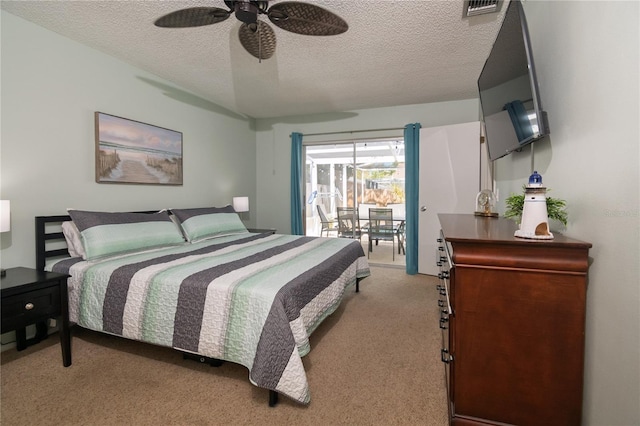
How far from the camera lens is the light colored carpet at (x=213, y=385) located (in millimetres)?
1530

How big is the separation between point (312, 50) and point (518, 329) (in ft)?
8.82

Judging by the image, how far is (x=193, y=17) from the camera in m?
1.81

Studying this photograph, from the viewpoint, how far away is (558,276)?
1.14m

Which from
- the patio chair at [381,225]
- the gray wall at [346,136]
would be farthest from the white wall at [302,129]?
the patio chair at [381,225]

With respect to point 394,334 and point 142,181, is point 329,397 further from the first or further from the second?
point 142,181

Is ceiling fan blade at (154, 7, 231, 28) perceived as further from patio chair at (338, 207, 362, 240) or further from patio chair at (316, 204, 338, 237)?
patio chair at (316, 204, 338, 237)

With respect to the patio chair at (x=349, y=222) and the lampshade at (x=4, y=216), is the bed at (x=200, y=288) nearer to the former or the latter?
the lampshade at (x=4, y=216)

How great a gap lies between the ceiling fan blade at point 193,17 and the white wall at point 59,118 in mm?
1329

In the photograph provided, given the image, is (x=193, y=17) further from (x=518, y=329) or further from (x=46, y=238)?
(x=518, y=329)

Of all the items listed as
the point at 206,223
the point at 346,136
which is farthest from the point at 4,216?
the point at 346,136

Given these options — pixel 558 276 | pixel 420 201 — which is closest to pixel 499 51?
pixel 558 276

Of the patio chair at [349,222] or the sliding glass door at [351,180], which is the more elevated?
the sliding glass door at [351,180]

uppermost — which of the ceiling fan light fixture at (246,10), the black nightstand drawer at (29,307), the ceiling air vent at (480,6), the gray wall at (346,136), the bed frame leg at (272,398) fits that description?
the ceiling air vent at (480,6)

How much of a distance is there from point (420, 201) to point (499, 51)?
2.66 m
